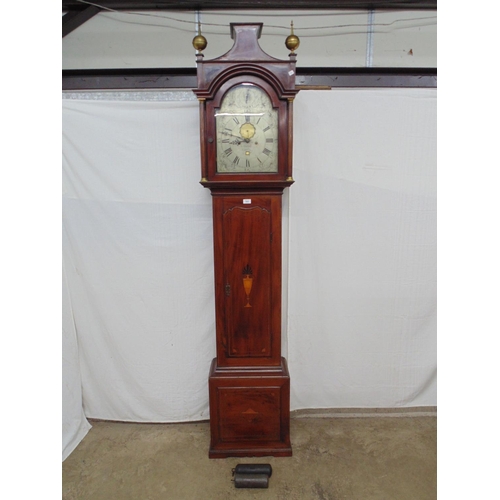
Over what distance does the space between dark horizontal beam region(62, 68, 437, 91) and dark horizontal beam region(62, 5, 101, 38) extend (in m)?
0.25

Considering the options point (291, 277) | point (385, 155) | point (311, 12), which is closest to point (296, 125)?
point (385, 155)

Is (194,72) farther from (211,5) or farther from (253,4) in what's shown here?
(253,4)

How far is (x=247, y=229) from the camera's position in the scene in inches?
67.0

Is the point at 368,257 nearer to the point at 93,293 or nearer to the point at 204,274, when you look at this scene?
the point at 204,274

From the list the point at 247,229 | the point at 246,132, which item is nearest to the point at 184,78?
the point at 246,132

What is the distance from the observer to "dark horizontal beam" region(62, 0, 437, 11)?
1939mm

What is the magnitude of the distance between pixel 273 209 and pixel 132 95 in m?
1.14

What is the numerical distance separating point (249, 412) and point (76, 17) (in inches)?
95.8

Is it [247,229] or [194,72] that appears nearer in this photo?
[247,229]

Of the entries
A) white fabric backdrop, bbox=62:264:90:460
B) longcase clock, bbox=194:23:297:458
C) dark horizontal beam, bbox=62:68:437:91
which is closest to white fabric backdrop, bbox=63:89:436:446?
white fabric backdrop, bbox=62:264:90:460

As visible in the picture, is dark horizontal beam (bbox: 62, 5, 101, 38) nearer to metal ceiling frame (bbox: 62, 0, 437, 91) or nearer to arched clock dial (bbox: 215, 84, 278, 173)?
metal ceiling frame (bbox: 62, 0, 437, 91)

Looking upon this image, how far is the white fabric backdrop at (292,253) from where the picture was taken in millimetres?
1922

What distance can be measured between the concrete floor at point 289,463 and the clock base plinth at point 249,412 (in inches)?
2.4

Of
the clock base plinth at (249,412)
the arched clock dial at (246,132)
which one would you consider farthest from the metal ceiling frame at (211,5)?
the clock base plinth at (249,412)
